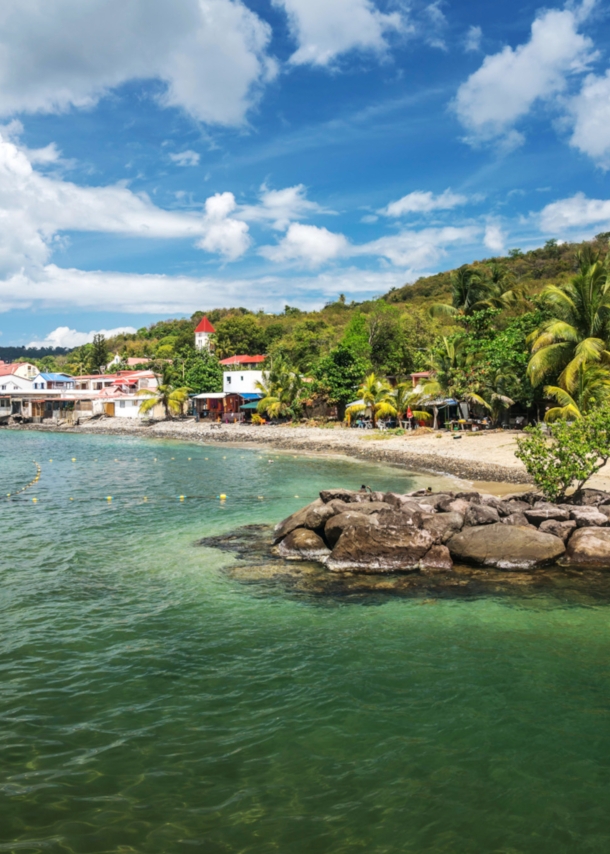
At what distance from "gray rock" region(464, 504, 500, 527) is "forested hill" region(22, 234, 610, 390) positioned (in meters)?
26.6

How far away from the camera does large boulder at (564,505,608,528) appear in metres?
16.3

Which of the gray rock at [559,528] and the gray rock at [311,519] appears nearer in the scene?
the gray rock at [559,528]

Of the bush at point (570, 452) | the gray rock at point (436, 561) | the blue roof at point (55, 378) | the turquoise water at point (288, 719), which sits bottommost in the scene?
the turquoise water at point (288, 719)

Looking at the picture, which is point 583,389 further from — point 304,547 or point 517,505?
point 304,547

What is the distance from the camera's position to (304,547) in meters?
16.2

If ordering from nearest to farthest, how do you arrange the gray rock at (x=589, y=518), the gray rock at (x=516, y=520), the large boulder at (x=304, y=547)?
1. the large boulder at (x=304, y=547)
2. the gray rock at (x=589, y=518)
3. the gray rock at (x=516, y=520)

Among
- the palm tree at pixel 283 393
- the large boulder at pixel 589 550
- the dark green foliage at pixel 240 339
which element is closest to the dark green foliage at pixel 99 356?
the dark green foliage at pixel 240 339

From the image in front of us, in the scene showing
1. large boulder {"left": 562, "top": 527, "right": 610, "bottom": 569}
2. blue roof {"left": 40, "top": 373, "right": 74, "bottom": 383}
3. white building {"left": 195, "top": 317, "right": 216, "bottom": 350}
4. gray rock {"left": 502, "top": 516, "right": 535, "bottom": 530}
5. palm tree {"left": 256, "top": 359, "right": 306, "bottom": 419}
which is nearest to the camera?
large boulder {"left": 562, "top": 527, "right": 610, "bottom": 569}

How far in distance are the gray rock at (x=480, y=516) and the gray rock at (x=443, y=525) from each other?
10.8 inches

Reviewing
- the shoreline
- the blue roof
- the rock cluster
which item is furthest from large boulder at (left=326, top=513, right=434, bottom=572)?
the blue roof

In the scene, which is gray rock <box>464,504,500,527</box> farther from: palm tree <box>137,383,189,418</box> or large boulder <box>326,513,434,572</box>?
palm tree <box>137,383,189,418</box>

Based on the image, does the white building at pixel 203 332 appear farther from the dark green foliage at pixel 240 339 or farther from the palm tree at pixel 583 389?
the palm tree at pixel 583 389

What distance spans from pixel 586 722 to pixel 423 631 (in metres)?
3.47

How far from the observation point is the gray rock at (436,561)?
15.0 meters
